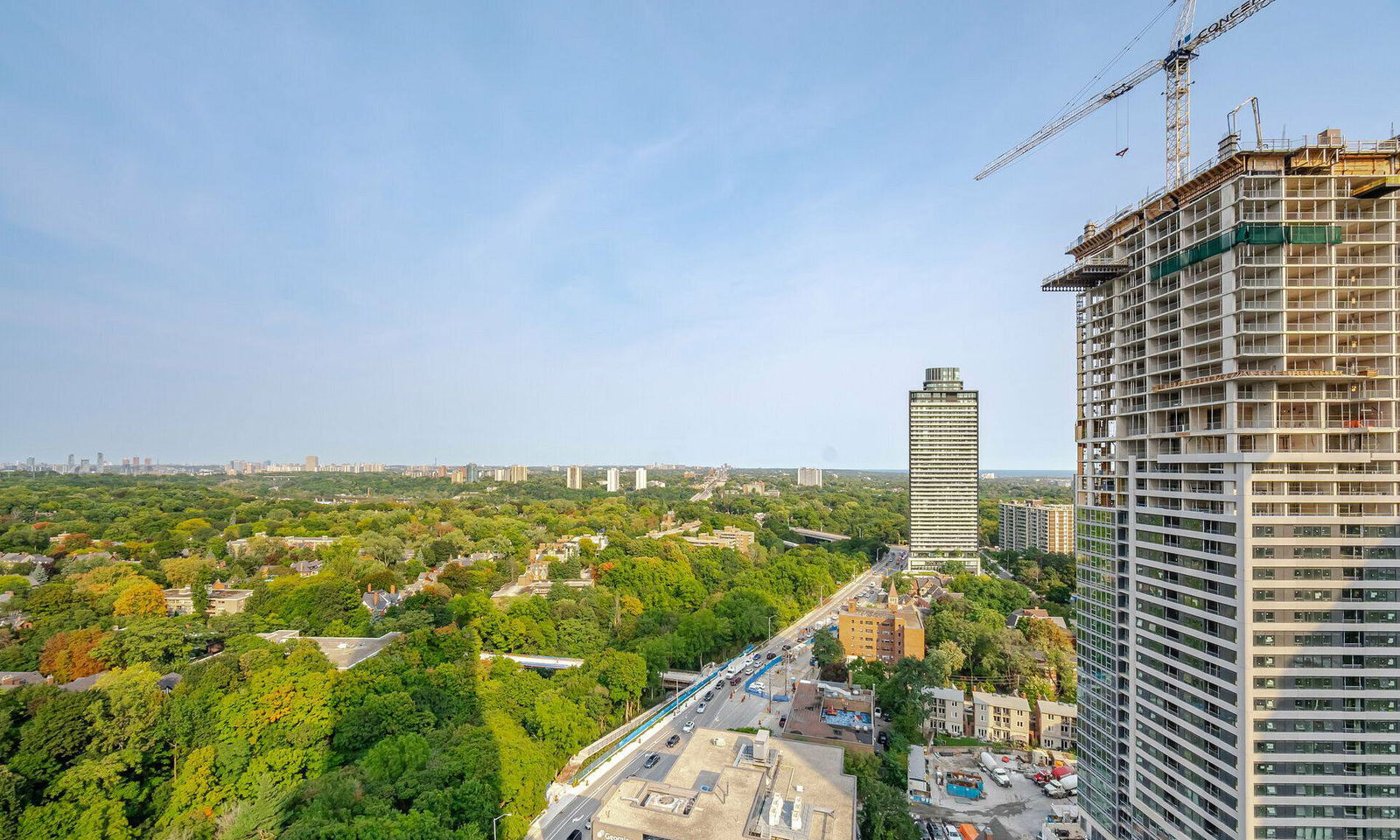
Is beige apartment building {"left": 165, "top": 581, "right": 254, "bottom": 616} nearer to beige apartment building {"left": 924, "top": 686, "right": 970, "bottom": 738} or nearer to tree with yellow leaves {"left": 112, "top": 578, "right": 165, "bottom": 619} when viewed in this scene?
tree with yellow leaves {"left": 112, "top": 578, "right": 165, "bottom": 619}

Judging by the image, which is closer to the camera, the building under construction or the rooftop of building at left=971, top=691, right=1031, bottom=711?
the building under construction

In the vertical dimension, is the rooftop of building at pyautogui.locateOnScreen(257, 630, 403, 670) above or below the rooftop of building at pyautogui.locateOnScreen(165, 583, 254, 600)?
below

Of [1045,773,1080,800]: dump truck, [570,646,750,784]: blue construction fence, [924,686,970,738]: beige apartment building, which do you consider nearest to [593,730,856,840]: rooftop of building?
[570,646,750,784]: blue construction fence

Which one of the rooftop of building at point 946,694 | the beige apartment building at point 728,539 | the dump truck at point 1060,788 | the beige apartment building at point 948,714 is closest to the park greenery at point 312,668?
the beige apartment building at point 728,539

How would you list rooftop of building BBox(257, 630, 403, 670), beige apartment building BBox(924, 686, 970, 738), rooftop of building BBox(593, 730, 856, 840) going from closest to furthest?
rooftop of building BBox(593, 730, 856, 840) → rooftop of building BBox(257, 630, 403, 670) → beige apartment building BBox(924, 686, 970, 738)

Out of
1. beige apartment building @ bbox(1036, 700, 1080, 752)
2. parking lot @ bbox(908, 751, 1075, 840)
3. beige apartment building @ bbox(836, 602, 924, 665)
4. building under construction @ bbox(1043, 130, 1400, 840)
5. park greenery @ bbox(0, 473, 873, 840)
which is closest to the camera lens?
building under construction @ bbox(1043, 130, 1400, 840)

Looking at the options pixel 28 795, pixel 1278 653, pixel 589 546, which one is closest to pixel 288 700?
pixel 28 795
